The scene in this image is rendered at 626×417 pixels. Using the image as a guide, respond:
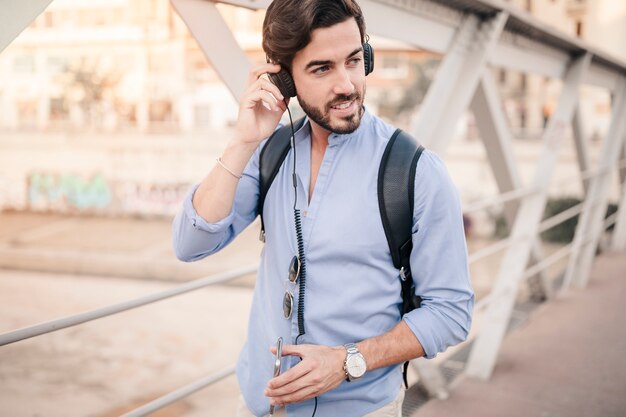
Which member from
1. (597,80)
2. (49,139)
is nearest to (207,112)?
(49,139)

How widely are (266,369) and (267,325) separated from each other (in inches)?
3.5

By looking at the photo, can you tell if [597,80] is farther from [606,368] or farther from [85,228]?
[85,228]

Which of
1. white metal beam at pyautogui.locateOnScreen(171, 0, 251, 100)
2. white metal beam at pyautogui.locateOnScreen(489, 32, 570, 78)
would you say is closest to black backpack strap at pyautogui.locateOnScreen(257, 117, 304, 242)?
white metal beam at pyautogui.locateOnScreen(171, 0, 251, 100)

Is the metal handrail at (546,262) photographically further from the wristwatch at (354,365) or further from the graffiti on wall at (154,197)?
the graffiti on wall at (154,197)

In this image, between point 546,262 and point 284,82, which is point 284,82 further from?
point 546,262

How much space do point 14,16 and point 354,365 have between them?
2.89 ft

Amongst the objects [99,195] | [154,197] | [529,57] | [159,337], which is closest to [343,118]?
[529,57]

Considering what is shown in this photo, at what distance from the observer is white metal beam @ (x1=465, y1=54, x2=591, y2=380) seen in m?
3.20

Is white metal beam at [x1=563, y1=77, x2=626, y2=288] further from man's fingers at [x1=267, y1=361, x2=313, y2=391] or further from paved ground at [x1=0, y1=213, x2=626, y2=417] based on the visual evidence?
man's fingers at [x1=267, y1=361, x2=313, y2=391]

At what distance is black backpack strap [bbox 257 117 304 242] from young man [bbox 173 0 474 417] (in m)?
0.02

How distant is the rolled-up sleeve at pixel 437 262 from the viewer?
3.95ft

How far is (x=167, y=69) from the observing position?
45.8m

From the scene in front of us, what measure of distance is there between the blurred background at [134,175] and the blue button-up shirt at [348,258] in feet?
1.87

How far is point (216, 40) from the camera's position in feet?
5.53
